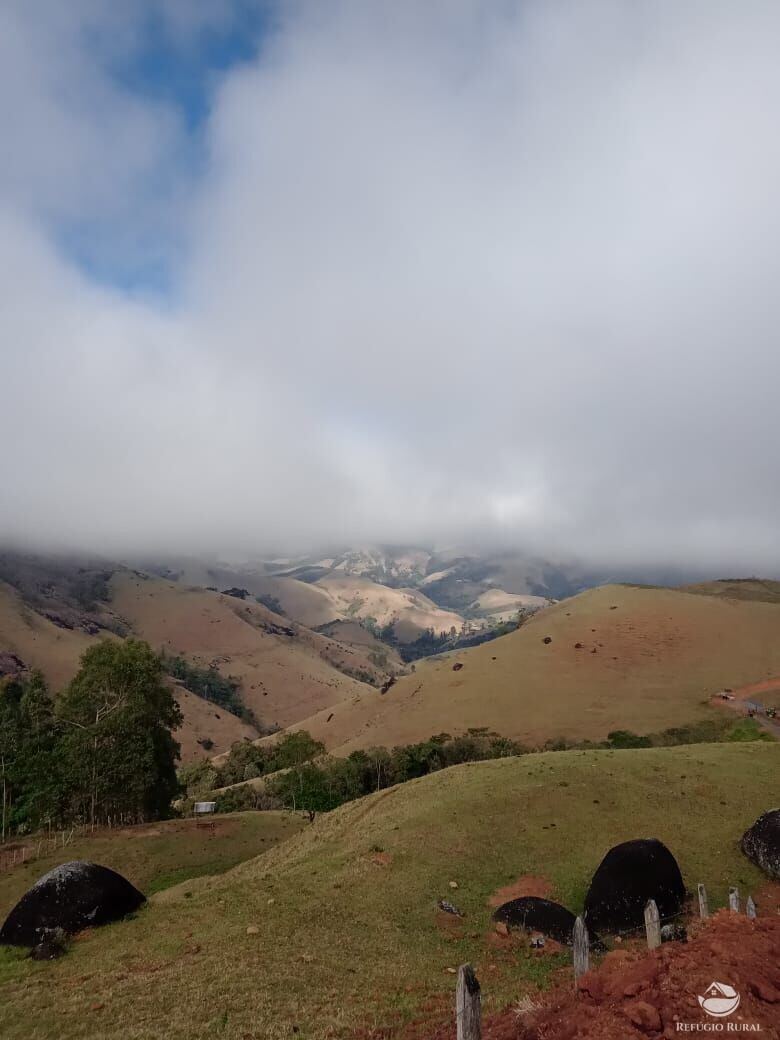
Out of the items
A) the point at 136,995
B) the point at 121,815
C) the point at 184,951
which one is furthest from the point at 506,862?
the point at 121,815

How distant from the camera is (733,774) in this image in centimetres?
4100

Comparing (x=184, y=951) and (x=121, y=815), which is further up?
(x=184, y=951)

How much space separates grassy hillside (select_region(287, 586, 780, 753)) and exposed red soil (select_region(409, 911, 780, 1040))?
257 feet

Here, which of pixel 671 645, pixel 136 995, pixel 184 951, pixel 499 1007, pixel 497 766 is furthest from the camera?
pixel 671 645

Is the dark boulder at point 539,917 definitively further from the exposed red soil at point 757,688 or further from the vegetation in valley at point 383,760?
the exposed red soil at point 757,688

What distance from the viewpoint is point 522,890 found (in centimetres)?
2783

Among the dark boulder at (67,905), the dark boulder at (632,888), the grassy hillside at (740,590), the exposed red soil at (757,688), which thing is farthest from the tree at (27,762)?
the grassy hillside at (740,590)

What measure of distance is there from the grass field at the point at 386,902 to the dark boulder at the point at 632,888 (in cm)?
218

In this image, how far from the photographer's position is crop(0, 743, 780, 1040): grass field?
16.3m

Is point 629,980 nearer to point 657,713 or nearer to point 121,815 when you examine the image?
point 121,815

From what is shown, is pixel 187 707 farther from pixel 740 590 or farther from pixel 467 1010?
pixel 467 1010

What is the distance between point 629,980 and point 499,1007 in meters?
6.62

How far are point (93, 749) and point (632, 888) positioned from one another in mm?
46991

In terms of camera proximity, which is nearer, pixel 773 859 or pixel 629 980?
pixel 629 980
